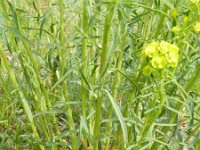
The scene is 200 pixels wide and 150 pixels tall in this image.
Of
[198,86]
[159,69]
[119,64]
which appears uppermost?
[159,69]

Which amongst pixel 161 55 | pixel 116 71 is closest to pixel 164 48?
pixel 161 55

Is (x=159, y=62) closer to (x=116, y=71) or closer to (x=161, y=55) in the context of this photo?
(x=161, y=55)

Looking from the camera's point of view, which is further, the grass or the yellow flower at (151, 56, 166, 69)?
the grass

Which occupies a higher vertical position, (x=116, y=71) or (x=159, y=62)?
(x=159, y=62)

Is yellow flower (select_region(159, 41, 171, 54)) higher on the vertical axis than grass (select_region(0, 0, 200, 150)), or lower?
higher

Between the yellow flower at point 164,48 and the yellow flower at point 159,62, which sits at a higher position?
the yellow flower at point 164,48

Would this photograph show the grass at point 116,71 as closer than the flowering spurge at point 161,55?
No

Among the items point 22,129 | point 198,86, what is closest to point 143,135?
point 198,86

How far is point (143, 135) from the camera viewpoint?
5.03 feet

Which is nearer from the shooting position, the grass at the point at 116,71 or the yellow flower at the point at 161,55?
the yellow flower at the point at 161,55

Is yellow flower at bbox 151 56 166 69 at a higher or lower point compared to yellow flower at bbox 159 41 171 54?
lower

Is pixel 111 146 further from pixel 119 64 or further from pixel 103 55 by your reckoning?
pixel 103 55

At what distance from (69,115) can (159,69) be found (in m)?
0.79

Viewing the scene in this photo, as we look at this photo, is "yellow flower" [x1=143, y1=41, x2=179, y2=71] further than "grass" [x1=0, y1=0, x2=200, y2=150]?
No
